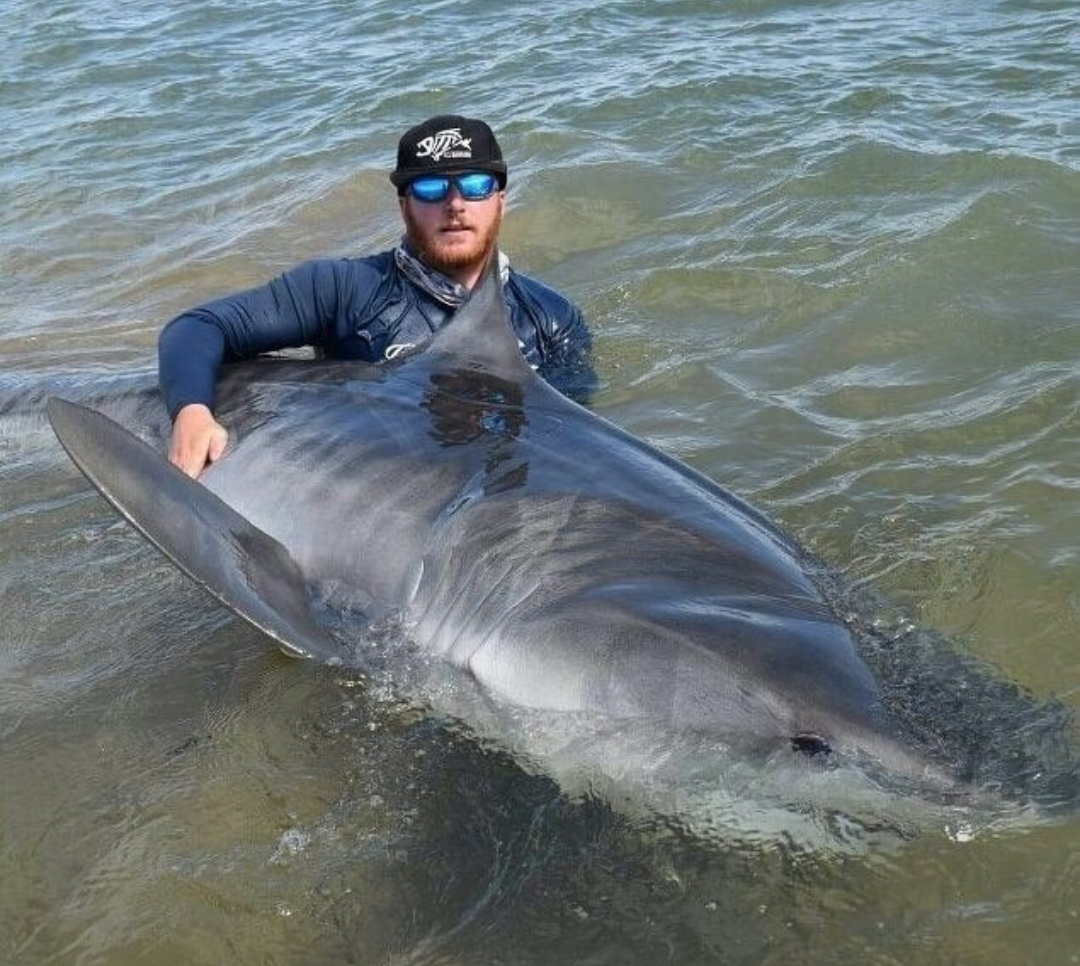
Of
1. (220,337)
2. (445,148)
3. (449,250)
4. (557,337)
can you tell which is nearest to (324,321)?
(220,337)

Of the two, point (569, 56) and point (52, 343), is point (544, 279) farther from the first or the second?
point (569, 56)

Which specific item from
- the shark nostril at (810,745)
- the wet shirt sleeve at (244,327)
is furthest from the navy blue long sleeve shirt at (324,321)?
the shark nostril at (810,745)

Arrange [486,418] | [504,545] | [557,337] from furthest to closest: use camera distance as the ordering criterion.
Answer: [557,337] → [486,418] → [504,545]

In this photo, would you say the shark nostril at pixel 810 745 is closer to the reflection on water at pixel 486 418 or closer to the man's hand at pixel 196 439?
the reflection on water at pixel 486 418

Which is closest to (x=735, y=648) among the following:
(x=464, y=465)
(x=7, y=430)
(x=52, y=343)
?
(x=464, y=465)

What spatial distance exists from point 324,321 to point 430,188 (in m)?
0.64

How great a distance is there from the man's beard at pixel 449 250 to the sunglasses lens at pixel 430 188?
0.38 feet

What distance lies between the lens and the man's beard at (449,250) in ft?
17.8

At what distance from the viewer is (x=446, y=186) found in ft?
17.4

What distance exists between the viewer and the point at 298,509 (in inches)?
177

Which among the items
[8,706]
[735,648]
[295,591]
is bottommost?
[8,706]

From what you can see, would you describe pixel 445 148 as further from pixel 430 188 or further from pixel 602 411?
pixel 602 411

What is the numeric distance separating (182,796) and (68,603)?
1421 mm

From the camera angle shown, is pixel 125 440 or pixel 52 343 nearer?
pixel 125 440
